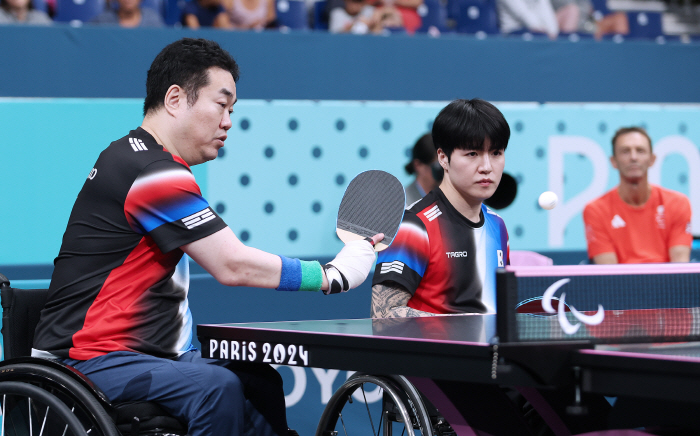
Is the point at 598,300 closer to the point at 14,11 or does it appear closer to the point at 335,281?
the point at 335,281

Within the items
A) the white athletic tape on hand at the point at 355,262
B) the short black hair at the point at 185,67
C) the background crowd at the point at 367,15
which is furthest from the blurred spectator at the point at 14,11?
the white athletic tape on hand at the point at 355,262

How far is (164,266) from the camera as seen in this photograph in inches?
85.4

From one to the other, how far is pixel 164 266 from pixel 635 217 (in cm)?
323

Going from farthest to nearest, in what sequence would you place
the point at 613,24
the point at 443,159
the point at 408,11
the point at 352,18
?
the point at 613,24
the point at 408,11
the point at 352,18
the point at 443,159

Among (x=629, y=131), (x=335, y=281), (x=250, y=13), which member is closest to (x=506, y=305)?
(x=335, y=281)

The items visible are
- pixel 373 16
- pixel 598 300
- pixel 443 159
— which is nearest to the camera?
pixel 598 300

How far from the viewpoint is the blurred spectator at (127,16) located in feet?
18.0

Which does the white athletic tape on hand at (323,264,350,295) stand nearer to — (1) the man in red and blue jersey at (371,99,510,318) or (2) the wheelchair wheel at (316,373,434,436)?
(2) the wheelchair wheel at (316,373,434,436)

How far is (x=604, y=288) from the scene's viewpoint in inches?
69.0

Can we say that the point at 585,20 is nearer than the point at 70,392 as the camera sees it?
No

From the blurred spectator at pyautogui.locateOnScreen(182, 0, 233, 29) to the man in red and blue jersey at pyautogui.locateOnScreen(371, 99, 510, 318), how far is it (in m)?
3.56

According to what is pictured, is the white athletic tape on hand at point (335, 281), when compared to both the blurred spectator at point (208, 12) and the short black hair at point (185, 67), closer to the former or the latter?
the short black hair at point (185, 67)

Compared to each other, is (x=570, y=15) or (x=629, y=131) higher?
(x=570, y=15)

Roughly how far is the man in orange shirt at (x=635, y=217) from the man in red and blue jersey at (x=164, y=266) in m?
2.67
